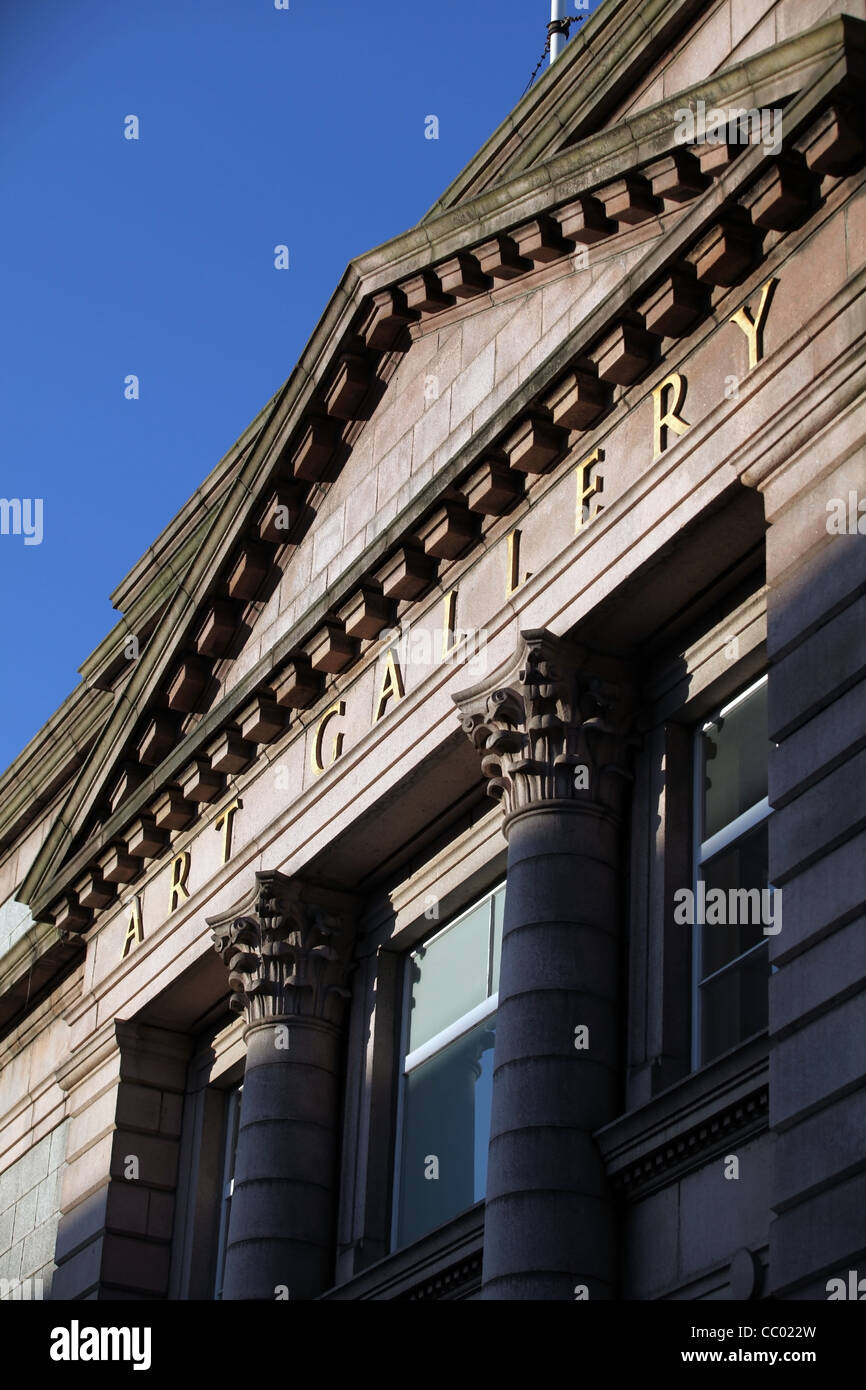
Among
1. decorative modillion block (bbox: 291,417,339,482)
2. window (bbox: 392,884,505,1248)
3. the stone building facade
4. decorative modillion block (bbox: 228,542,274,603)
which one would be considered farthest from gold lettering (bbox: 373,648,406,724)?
decorative modillion block (bbox: 228,542,274,603)

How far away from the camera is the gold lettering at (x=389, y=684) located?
2211 centimetres

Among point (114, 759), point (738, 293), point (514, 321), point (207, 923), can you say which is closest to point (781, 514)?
point (738, 293)

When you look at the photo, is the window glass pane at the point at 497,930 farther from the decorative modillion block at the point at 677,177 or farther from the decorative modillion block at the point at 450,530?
the decorative modillion block at the point at 677,177

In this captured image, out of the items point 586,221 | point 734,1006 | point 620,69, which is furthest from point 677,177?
point 734,1006

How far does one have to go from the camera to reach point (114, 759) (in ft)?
87.8

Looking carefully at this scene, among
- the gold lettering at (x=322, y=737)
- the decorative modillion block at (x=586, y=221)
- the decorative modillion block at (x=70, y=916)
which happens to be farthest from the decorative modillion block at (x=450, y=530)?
the decorative modillion block at (x=70, y=916)

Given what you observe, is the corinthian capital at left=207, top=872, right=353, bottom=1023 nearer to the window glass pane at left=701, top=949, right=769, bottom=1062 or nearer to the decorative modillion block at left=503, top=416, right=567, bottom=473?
the decorative modillion block at left=503, top=416, right=567, bottom=473

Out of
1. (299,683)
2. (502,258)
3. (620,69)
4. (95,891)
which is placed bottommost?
(95,891)

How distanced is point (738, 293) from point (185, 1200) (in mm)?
11998

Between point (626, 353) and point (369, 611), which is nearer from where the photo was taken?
point (626, 353)

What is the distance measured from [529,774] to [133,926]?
837cm

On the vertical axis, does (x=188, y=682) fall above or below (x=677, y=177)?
below

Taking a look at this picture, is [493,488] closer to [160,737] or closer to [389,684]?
[389,684]

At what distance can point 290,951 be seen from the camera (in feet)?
75.1
